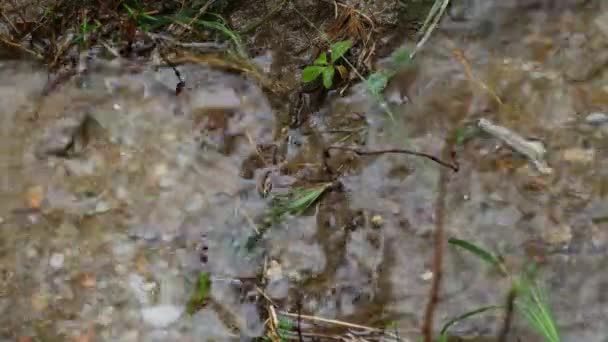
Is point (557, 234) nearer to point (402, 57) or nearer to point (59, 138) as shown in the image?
point (402, 57)

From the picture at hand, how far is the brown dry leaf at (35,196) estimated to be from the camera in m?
1.77

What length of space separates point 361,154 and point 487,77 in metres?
0.36

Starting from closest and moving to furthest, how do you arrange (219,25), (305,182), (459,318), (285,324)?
(459,318) < (285,324) < (305,182) < (219,25)

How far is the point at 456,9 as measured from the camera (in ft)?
5.92

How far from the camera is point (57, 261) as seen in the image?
1.73 m

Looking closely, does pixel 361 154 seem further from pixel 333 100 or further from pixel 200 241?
pixel 200 241

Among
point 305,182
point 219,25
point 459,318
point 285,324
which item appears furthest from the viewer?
point 219,25

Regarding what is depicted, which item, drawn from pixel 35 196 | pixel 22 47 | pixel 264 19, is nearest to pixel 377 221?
pixel 264 19

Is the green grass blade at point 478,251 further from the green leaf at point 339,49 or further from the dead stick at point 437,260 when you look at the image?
the green leaf at point 339,49

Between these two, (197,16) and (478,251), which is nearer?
(478,251)

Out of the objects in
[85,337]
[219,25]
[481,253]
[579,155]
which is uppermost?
[219,25]

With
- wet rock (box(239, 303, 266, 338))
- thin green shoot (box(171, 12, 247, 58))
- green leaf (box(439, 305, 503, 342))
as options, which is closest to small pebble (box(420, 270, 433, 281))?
green leaf (box(439, 305, 503, 342))

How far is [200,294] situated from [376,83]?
0.65 m

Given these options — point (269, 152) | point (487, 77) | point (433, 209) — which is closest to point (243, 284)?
point (269, 152)
